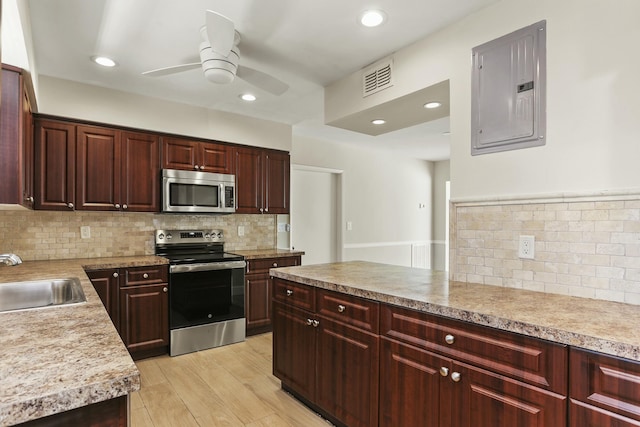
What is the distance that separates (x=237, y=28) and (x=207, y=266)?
2.12 meters

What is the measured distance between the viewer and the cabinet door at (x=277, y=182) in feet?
13.9

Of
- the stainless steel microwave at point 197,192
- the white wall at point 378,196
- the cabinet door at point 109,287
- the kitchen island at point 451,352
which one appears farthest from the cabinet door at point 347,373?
the white wall at point 378,196

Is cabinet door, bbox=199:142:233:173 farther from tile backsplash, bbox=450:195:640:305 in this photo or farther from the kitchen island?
tile backsplash, bbox=450:195:640:305

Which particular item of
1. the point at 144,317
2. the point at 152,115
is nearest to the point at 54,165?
the point at 152,115

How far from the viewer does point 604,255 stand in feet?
5.17

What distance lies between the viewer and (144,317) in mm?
3166

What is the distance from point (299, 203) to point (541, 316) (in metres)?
3.91

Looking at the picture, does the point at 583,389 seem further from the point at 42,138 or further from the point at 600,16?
A: the point at 42,138

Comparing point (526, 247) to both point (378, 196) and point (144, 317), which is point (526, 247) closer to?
point (144, 317)

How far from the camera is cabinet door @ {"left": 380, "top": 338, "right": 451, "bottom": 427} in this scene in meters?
1.51

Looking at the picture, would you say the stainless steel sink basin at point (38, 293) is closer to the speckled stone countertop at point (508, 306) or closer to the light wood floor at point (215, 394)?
the light wood floor at point (215, 394)

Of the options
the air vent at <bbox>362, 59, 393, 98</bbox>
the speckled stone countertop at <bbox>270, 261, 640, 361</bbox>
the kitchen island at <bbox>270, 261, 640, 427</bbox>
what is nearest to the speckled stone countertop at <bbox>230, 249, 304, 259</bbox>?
the kitchen island at <bbox>270, 261, 640, 427</bbox>

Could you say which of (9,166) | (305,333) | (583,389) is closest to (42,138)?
(9,166)

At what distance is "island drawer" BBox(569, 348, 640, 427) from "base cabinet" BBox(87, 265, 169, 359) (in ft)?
10.0
